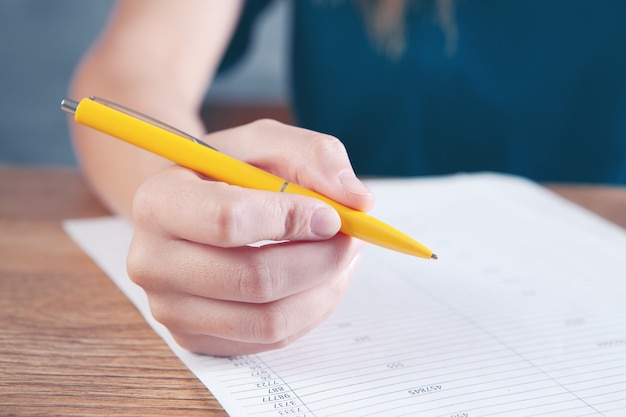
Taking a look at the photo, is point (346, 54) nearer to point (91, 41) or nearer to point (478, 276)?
point (478, 276)

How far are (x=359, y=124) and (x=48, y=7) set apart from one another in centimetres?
86

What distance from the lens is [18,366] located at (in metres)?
0.32

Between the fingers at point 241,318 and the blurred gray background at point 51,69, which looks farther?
the blurred gray background at point 51,69

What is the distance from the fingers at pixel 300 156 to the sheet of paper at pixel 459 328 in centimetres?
8

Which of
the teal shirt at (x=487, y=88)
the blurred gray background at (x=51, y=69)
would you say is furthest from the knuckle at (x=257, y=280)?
the blurred gray background at (x=51, y=69)

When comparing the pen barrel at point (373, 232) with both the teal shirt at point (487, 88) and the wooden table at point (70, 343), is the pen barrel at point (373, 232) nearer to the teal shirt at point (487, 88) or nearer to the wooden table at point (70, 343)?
the wooden table at point (70, 343)

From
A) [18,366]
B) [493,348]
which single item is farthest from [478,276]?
[18,366]

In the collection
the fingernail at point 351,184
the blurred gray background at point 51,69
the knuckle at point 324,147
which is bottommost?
the blurred gray background at point 51,69

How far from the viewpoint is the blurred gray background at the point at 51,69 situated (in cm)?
144

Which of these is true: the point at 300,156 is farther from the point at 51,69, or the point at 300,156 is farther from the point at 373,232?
the point at 51,69

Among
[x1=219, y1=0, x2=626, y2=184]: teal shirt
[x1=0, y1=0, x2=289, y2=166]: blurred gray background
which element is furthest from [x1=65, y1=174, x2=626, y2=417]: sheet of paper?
[x1=0, y1=0, x2=289, y2=166]: blurred gray background

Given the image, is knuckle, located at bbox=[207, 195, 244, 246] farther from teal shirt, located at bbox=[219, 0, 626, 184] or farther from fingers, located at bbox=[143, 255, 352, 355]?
teal shirt, located at bbox=[219, 0, 626, 184]

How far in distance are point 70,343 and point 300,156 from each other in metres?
0.15

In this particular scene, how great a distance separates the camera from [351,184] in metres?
0.31
